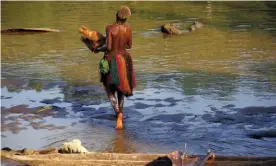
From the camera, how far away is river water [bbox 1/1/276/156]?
23.0 feet

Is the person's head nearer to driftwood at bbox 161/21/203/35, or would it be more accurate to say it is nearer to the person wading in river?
the person wading in river

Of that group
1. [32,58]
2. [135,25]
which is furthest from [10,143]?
[135,25]

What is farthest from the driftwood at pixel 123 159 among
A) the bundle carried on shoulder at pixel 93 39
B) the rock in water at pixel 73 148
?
the bundle carried on shoulder at pixel 93 39

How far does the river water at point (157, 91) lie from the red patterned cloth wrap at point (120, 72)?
56 cm

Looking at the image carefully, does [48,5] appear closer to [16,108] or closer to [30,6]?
[30,6]

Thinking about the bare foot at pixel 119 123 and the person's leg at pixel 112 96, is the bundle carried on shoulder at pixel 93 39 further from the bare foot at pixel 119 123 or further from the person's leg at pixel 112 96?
the bare foot at pixel 119 123

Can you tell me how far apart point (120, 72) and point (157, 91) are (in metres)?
2.02

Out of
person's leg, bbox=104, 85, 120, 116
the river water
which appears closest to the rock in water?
the river water

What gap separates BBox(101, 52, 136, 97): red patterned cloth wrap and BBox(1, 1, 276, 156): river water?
56 cm

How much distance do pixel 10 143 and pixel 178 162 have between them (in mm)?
2643

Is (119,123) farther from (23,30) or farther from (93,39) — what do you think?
(23,30)

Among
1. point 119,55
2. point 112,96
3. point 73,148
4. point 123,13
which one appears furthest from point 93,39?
point 73,148

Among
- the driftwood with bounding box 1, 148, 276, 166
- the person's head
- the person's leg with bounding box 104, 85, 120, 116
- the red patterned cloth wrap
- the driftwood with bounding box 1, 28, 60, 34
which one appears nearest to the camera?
the driftwood with bounding box 1, 148, 276, 166

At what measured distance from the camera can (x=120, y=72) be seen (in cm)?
732
